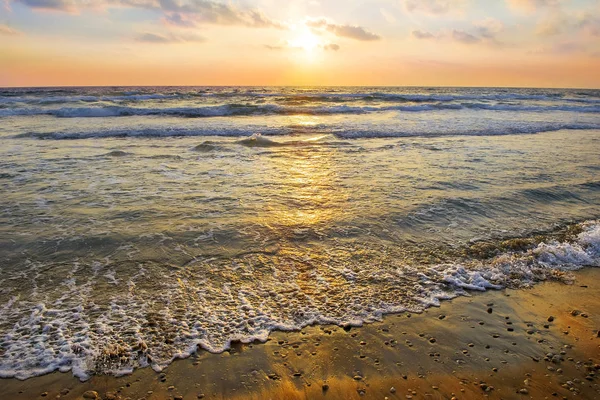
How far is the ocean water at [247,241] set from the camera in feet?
13.6

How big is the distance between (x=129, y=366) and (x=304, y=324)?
1.73m

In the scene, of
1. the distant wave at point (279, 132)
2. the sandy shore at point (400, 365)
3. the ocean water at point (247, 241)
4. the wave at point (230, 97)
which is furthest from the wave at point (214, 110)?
the sandy shore at point (400, 365)

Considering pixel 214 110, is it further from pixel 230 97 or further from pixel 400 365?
pixel 400 365

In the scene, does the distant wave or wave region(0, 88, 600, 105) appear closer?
the distant wave

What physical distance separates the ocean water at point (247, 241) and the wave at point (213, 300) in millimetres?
22

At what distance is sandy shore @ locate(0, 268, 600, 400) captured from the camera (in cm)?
329

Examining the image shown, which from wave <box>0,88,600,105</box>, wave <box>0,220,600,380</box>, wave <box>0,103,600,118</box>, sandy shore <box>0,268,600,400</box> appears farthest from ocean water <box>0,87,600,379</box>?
wave <box>0,88,600,105</box>

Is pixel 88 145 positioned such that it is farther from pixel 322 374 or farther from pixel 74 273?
pixel 322 374

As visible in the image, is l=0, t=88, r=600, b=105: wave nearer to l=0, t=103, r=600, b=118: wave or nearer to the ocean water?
l=0, t=103, r=600, b=118: wave

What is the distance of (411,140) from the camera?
1734 cm

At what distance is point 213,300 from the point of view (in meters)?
4.62

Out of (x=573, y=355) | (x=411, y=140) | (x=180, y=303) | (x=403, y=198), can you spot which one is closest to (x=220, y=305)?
(x=180, y=303)

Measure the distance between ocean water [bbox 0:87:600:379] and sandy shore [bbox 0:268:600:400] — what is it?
0.20m

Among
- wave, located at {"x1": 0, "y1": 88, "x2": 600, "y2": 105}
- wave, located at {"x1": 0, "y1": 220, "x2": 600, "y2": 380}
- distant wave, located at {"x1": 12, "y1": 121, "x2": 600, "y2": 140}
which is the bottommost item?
wave, located at {"x1": 0, "y1": 220, "x2": 600, "y2": 380}
